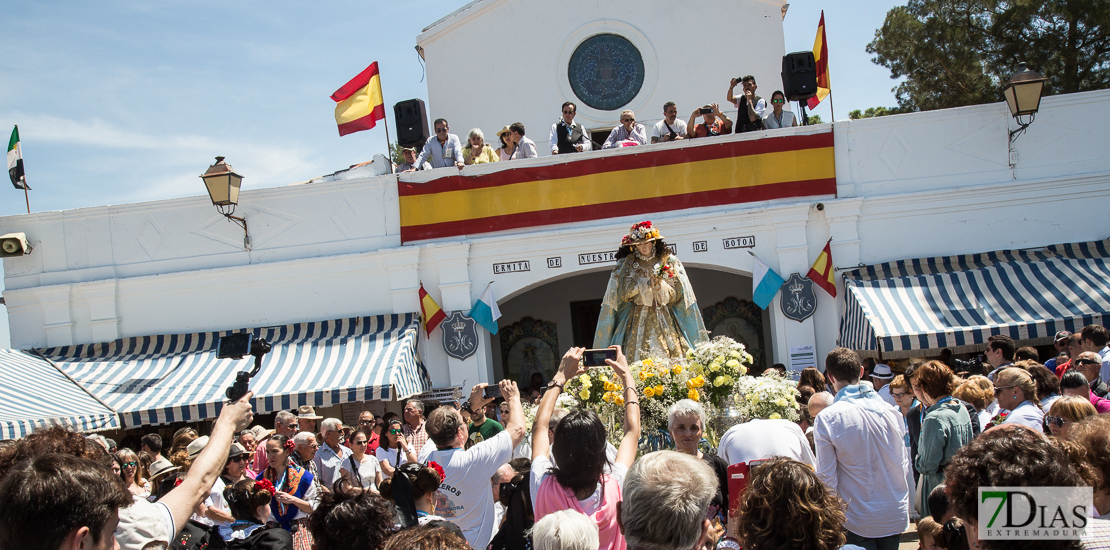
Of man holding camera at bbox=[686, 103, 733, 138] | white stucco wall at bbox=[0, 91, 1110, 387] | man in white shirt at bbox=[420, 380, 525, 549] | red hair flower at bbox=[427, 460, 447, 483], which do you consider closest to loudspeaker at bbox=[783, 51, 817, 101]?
white stucco wall at bbox=[0, 91, 1110, 387]

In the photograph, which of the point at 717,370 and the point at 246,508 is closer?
the point at 246,508

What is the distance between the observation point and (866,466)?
4.47 metres

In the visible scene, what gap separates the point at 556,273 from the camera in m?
12.4

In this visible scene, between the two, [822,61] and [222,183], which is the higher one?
[822,61]

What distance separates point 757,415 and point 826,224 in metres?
6.68

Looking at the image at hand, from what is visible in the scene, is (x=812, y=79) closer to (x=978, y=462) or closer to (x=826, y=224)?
(x=826, y=224)

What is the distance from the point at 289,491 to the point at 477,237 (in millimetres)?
7051

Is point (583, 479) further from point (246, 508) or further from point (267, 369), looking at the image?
point (267, 369)

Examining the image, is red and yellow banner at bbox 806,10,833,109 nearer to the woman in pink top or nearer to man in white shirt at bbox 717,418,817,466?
man in white shirt at bbox 717,418,817,466

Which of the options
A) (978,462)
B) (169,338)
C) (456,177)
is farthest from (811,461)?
(169,338)

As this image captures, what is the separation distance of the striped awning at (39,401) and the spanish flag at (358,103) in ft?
17.6

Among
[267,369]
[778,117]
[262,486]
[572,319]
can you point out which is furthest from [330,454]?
[778,117]

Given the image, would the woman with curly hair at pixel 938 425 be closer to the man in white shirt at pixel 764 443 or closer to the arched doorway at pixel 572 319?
the man in white shirt at pixel 764 443

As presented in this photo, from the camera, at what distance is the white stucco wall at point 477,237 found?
11.8m
